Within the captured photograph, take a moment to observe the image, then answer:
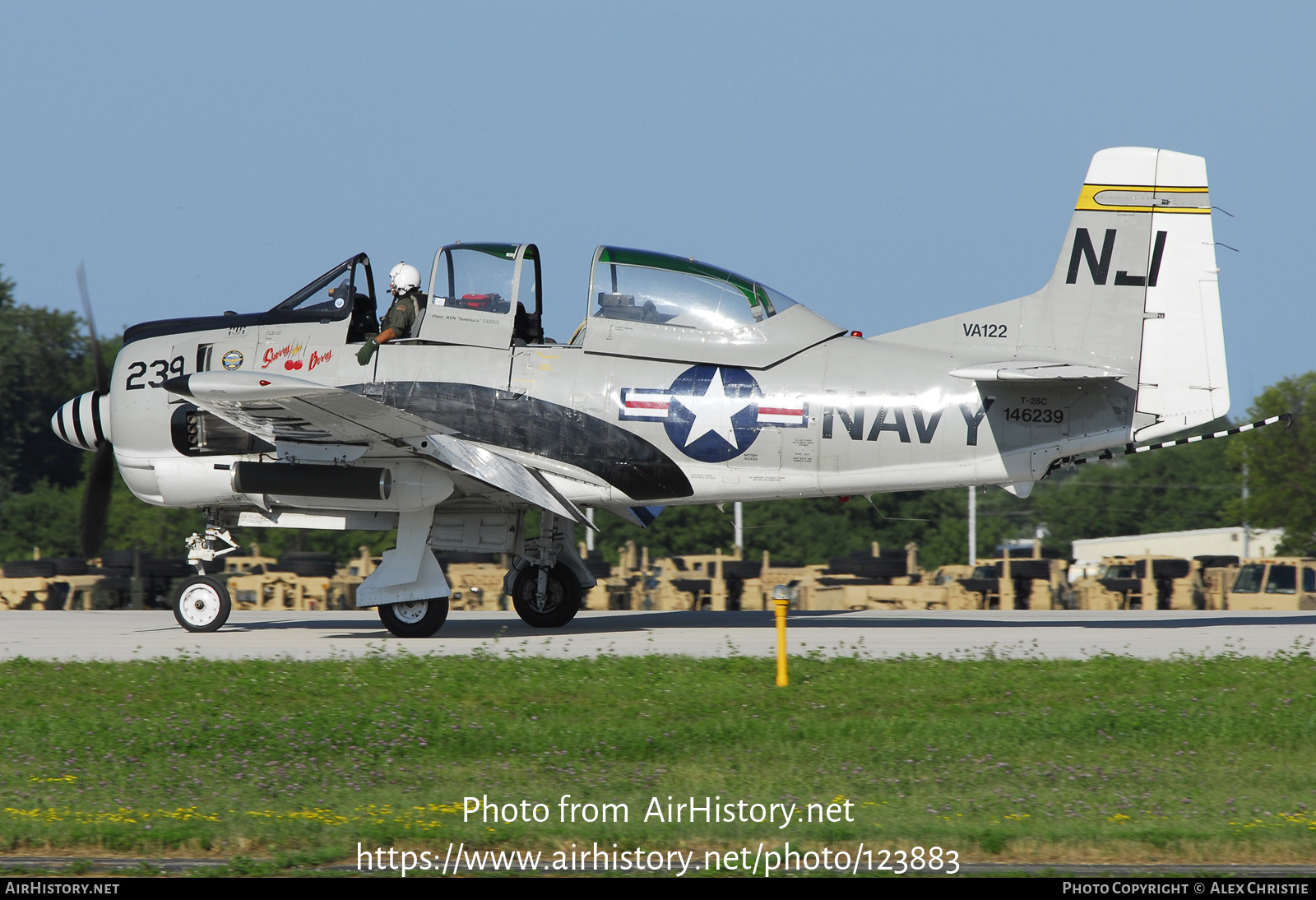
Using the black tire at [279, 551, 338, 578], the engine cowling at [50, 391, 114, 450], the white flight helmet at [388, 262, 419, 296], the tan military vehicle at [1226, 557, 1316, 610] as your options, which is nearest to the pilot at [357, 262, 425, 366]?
the white flight helmet at [388, 262, 419, 296]

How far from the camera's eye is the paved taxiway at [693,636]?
42.8 ft

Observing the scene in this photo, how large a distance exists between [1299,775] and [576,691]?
5502mm

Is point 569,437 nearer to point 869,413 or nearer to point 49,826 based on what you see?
point 869,413

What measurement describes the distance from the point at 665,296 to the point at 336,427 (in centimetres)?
406

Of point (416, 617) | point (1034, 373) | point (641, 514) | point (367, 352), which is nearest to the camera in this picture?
point (1034, 373)

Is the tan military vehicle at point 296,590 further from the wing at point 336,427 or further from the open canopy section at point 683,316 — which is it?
the open canopy section at point 683,316

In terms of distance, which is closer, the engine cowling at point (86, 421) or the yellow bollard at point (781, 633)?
the yellow bollard at point (781, 633)

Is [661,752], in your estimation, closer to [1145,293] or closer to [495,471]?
[495,471]

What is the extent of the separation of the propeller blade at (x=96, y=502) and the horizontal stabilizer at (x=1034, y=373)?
423 inches

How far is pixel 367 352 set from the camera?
14.8 metres

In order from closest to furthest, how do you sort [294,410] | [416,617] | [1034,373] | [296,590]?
[294,410], [1034,373], [416,617], [296,590]

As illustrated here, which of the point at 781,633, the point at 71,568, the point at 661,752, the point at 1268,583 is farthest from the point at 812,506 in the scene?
the point at 661,752

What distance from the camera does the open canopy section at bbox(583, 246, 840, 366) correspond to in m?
14.4

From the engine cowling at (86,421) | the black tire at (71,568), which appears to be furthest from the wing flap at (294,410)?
the black tire at (71,568)
